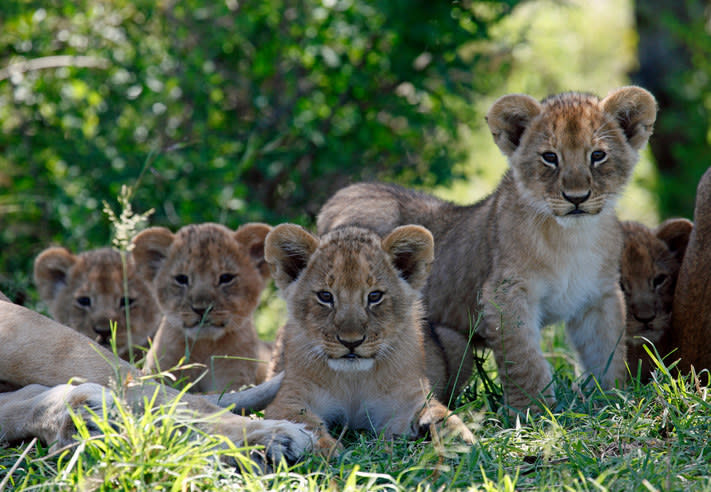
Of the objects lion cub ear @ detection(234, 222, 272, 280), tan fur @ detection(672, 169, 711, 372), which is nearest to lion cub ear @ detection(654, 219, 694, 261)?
tan fur @ detection(672, 169, 711, 372)

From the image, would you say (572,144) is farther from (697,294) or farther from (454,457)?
(454,457)

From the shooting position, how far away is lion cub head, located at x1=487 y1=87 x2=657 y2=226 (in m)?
4.43

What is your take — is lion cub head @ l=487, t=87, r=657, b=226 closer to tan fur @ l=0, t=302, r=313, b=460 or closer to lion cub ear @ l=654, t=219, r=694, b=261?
lion cub ear @ l=654, t=219, r=694, b=261

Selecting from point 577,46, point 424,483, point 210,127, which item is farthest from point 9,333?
point 577,46

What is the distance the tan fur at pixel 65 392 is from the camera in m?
3.67

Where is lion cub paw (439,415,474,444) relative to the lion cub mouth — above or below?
below

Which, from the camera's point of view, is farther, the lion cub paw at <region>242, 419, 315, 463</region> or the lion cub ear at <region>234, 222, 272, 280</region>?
the lion cub ear at <region>234, 222, 272, 280</region>

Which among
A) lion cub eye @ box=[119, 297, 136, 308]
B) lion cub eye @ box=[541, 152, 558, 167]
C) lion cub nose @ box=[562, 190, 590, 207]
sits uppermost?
lion cub eye @ box=[541, 152, 558, 167]

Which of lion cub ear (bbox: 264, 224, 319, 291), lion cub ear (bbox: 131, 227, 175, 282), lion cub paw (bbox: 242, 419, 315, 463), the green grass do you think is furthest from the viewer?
lion cub ear (bbox: 131, 227, 175, 282)

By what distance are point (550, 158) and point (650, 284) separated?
110 centimetres

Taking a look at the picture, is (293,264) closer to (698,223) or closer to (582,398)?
(582,398)

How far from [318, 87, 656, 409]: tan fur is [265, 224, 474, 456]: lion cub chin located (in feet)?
1.56

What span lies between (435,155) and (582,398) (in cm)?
409

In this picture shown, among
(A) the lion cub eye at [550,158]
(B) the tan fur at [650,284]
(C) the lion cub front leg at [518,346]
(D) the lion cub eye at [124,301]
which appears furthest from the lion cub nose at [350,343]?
(D) the lion cub eye at [124,301]
